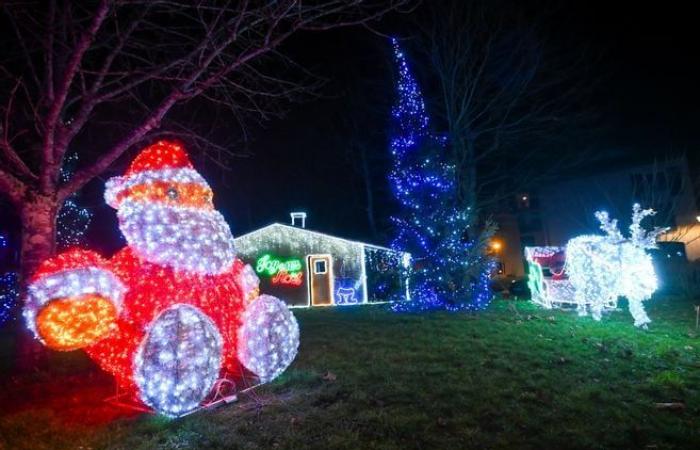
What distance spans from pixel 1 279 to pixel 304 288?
11.5 m

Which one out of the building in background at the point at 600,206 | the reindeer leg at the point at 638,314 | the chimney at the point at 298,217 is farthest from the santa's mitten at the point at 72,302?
the building in background at the point at 600,206

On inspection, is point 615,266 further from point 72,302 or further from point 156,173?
point 72,302

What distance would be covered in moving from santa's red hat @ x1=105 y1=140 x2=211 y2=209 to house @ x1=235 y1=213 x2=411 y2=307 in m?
13.5

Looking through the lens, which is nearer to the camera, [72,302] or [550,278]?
[72,302]

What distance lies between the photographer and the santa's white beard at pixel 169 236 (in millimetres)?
5508

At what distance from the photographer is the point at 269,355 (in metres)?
5.77

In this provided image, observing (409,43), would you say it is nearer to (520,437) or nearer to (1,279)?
(520,437)

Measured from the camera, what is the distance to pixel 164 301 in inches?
215

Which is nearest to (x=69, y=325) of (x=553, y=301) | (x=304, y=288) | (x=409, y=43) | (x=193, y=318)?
(x=193, y=318)

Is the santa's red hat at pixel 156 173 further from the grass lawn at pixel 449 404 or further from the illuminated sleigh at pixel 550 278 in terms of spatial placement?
the illuminated sleigh at pixel 550 278

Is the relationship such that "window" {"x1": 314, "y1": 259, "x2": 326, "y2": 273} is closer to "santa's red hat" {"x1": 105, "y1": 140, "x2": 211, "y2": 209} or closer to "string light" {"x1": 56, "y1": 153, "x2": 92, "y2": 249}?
"string light" {"x1": 56, "y1": 153, "x2": 92, "y2": 249}

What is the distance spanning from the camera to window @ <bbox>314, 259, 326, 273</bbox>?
64.4ft

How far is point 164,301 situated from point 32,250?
338cm

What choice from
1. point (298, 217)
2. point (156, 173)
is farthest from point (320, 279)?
point (156, 173)
